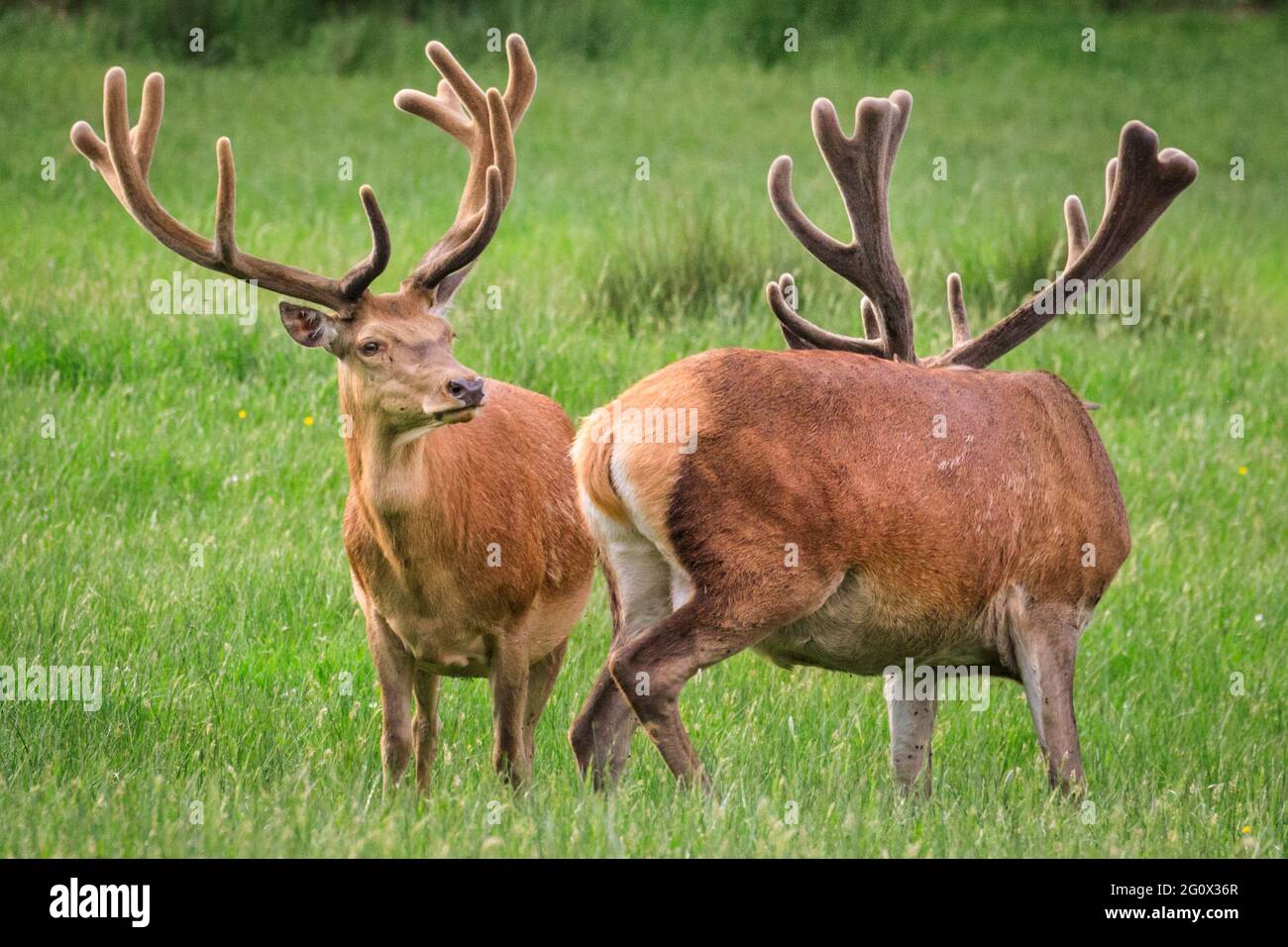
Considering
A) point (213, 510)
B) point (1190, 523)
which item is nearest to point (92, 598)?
point (213, 510)

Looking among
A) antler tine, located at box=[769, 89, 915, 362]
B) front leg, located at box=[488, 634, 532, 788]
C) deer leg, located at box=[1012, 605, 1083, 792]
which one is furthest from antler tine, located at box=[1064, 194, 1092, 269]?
front leg, located at box=[488, 634, 532, 788]

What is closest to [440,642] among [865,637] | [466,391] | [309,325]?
[466,391]

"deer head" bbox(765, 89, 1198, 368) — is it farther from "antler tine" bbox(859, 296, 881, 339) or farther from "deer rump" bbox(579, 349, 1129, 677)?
"deer rump" bbox(579, 349, 1129, 677)

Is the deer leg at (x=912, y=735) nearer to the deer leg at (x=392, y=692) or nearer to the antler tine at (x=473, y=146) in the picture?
the deer leg at (x=392, y=692)

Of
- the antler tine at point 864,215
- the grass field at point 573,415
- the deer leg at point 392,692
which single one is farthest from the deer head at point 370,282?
the grass field at point 573,415

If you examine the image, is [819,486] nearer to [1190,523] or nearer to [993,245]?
[1190,523]

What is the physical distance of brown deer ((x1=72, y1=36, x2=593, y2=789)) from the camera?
560 cm

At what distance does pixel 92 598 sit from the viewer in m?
7.48

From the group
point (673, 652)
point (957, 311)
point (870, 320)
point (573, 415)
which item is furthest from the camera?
point (573, 415)

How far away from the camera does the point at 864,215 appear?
674cm

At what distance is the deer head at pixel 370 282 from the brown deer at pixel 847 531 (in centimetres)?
50

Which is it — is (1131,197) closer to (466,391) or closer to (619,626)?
(619,626)

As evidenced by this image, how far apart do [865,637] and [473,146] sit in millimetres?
2606
